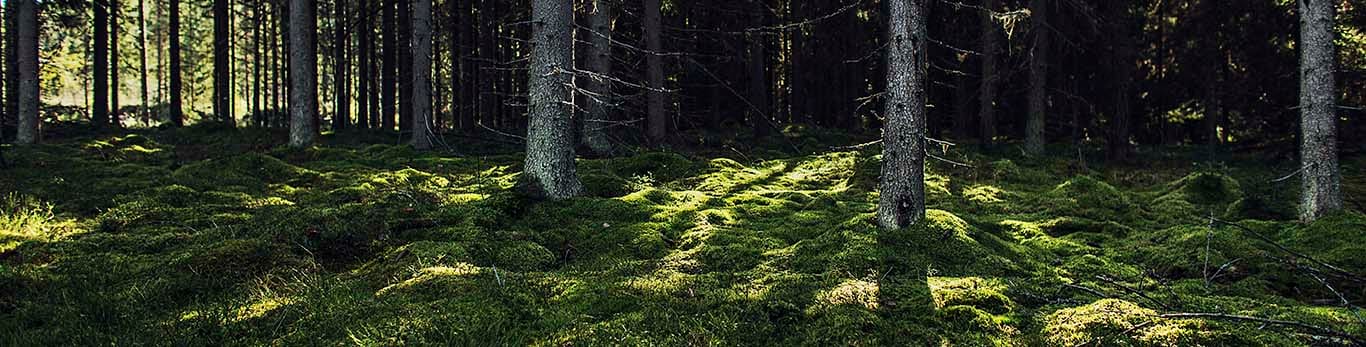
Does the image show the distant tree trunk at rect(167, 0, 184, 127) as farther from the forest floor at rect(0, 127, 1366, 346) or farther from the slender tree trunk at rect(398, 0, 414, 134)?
the forest floor at rect(0, 127, 1366, 346)

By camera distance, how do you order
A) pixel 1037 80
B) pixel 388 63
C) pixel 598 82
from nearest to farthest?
pixel 598 82 → pixel 1037 80 → pixel 388 63

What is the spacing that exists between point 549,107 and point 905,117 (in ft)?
15.8

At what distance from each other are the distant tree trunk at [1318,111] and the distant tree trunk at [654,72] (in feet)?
38.1

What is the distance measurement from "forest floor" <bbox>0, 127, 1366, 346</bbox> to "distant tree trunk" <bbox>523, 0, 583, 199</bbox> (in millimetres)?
479

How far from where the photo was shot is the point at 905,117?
24.9 feet

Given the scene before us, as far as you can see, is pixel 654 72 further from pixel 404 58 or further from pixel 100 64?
pixel 100 64

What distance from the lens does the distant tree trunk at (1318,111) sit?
8.52 m

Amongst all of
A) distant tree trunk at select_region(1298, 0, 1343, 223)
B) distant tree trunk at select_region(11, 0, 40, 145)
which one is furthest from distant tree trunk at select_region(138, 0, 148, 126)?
distant tree trunk at select_region(1298, 0, 1343, 223)

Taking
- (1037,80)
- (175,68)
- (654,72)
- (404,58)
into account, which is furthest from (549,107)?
(404,58)

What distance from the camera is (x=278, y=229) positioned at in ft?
24.8

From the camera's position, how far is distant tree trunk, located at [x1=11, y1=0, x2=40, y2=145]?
16.8m

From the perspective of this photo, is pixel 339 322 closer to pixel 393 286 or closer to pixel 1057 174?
pixel 393 286

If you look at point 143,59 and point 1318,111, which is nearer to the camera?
point 1318,111

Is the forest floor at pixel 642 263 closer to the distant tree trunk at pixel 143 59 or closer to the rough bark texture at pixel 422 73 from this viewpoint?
the rough bark texture at pixel 422 73
